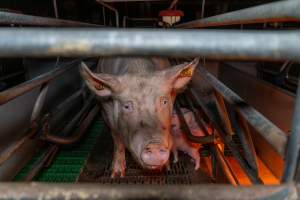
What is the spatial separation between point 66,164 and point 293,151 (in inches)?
116

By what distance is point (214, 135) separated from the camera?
2.97m

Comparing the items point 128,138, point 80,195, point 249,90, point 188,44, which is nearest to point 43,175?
point 128,138

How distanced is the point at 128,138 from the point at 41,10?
5407 millimetres

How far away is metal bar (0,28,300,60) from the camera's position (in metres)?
0.68

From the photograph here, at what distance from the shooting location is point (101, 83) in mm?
2576

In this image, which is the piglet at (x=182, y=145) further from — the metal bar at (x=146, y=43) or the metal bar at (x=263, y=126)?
the metal bar at (x=146, y=43)

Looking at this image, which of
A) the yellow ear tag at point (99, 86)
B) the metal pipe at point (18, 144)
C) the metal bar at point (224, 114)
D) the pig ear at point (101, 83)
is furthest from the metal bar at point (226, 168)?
the metal pipe at point (18, 144)

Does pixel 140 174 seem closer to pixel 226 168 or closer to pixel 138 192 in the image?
pixel 226 168

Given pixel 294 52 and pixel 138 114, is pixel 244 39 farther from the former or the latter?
pixel 138 114

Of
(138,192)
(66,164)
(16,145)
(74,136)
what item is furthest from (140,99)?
(138,192)

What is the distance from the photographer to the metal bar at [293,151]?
724 mm

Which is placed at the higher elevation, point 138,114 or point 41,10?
point 41,10

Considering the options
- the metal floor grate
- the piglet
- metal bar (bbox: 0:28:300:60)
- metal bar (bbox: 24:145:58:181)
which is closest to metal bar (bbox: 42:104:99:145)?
metal bar (bbox: 24:145:58:181)

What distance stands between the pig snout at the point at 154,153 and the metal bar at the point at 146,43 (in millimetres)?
1328
